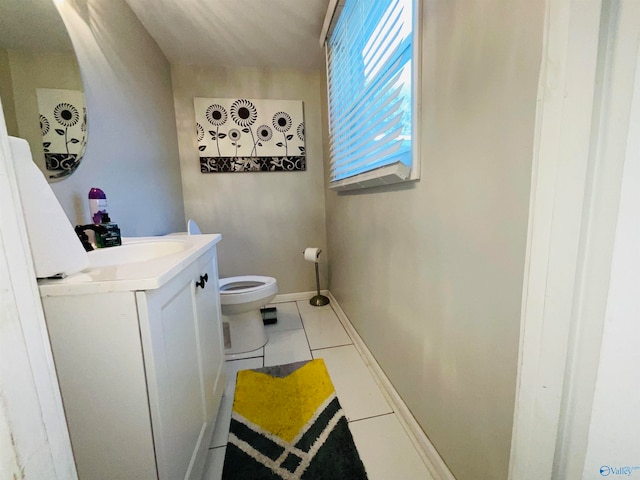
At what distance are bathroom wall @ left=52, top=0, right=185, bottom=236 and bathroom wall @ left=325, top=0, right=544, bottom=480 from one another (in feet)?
4.40

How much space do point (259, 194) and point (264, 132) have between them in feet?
1.84

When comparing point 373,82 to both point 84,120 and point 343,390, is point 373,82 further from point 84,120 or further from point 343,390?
point 343,390

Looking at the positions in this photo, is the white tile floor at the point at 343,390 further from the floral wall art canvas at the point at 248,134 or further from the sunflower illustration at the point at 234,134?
the sunflower illustration at the point at 234,134

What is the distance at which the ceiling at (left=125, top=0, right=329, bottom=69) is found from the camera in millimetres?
1510

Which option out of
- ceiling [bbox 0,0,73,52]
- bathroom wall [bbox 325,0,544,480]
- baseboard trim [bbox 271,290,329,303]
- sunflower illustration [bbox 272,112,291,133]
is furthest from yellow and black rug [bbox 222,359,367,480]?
sunflower illustration [bbox 272,112,291,133]

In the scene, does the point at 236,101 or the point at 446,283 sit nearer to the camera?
the point at 446,283

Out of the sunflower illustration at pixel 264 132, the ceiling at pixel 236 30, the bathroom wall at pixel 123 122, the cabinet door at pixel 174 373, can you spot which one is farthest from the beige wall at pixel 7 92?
the sunflower illustration at pixel 264 132

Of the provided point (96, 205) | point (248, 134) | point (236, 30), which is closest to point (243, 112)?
point (248, 134)

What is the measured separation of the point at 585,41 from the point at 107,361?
101 centimetres

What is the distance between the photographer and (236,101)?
2221mm

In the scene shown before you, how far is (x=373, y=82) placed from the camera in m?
1.13

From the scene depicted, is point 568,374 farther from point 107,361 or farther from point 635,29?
point 107,361

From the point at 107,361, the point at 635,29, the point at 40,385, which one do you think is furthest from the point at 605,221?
the point at 107,361

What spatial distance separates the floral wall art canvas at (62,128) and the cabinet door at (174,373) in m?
0.65
